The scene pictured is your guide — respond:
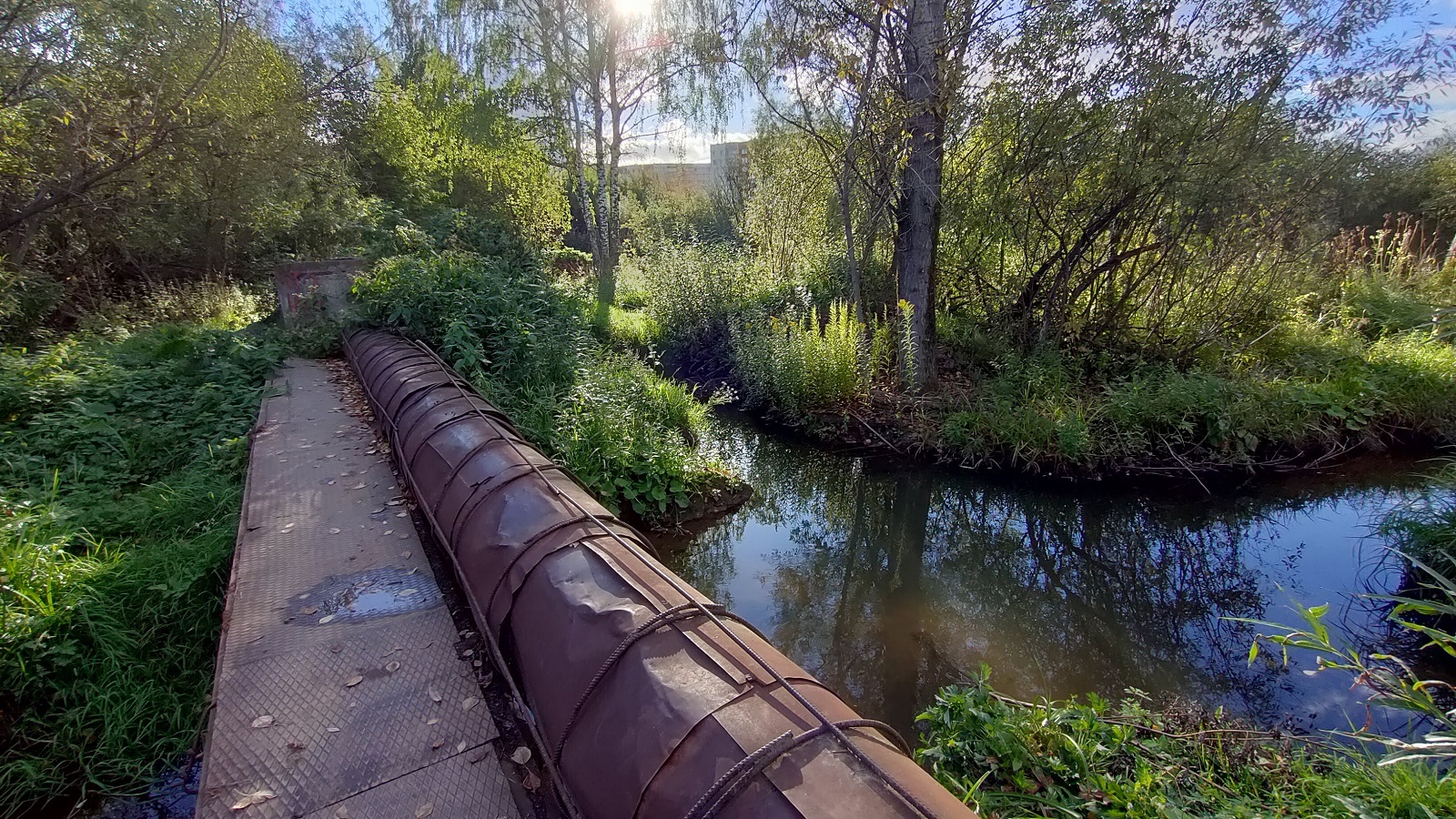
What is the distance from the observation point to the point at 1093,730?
2.33 m

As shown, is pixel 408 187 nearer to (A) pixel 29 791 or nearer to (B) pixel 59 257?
(B) pixel 59 257

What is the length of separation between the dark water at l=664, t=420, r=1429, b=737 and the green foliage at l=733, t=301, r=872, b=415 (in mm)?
1049

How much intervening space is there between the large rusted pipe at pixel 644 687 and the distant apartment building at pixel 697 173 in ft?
54.9

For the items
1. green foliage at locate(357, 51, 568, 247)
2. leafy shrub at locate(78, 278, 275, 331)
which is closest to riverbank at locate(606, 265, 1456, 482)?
leafy shrub at locate(78, 278, 275, 331)

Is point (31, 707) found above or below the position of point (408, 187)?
below

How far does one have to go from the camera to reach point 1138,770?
6.74ft

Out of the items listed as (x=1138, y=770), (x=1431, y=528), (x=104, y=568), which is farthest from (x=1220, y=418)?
(x=104, y=568)

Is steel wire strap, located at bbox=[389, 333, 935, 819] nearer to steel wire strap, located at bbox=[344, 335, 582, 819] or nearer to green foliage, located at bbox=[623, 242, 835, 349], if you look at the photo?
steel wire strap, located at bbox=[344, 335, 582, 819]

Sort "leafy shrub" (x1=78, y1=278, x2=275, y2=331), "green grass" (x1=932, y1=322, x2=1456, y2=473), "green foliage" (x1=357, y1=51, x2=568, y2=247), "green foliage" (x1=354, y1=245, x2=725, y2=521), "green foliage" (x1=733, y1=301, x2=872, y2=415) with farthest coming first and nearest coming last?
"green foliage" (x1=357, y1=51, x2=568, y2=247) → "leafy shrub" (x1=78, y1=278, x2=275, y2=331) → "green foliage" (x1=733, y1=301, x2=872, y2=415) → "green grass" (x1=932, y1=322, x2=1456, y2=473) → "green foliage" (x1=354, y1=245, x2=725, y2=521)

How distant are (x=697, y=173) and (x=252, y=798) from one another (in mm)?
33259

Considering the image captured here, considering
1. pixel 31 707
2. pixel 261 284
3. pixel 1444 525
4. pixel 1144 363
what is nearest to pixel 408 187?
pixel 261 284

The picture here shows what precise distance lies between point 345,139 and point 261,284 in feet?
14.3

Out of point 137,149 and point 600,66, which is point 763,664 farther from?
point 600,66

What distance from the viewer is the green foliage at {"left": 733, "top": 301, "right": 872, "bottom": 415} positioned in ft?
23.6
